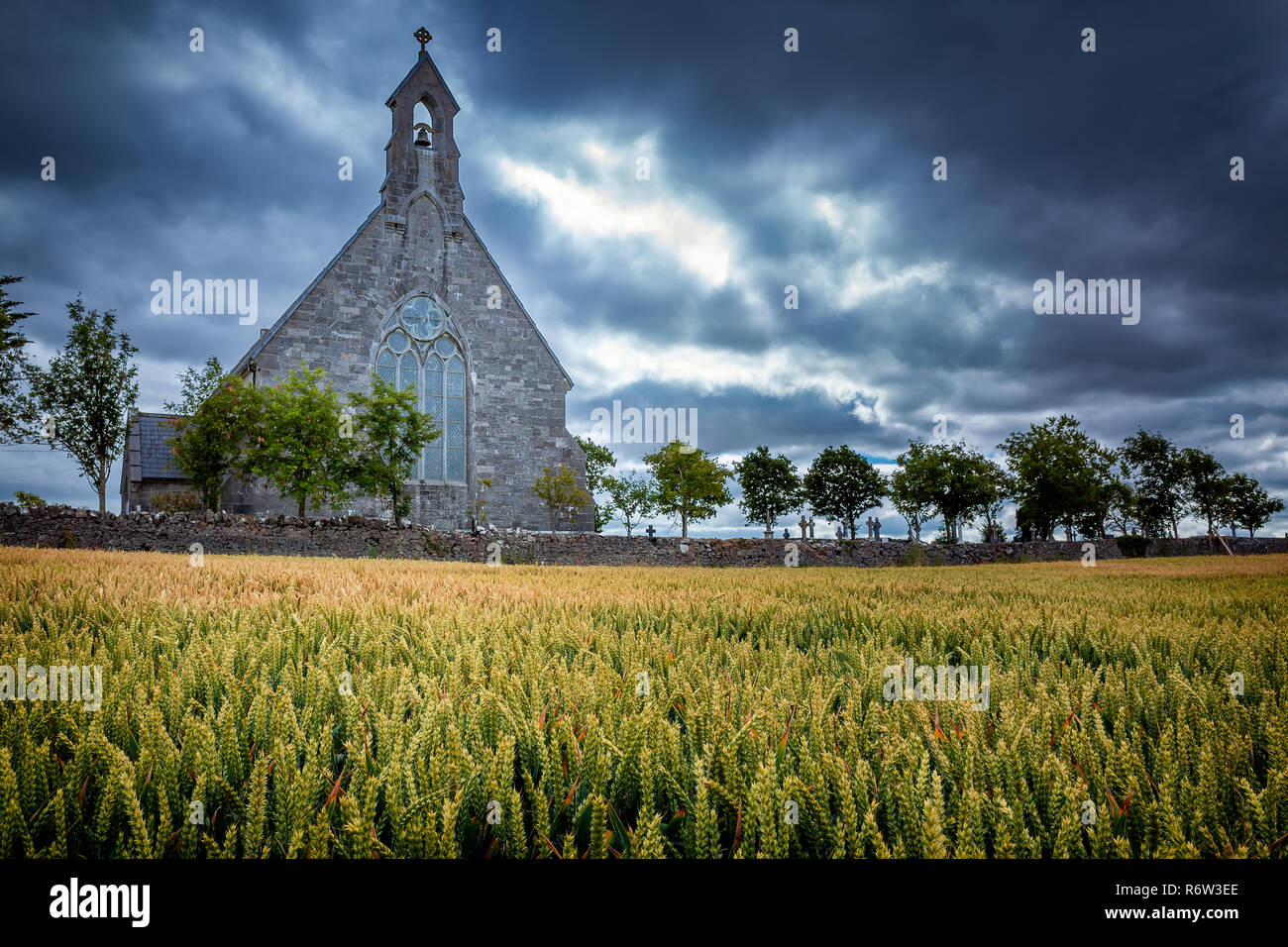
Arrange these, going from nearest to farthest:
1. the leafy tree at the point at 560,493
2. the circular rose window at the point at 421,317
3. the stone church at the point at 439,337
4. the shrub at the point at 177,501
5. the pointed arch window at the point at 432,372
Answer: the stone church at the point at 439,337
the pointed arch window at the point at 432,372
the leafy tree at the point at 560,493
the circular rose window at the point at 421,317
the shrub at the point at 177,501

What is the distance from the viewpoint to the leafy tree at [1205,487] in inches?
2370

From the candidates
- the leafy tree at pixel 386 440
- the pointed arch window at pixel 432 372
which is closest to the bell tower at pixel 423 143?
the pointed arch window at pixel 432 372

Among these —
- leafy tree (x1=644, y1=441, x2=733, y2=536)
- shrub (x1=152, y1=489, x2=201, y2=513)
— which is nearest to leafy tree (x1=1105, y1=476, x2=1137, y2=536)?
leafy tree (x1=644, y1=441, x2=733, y2=536)

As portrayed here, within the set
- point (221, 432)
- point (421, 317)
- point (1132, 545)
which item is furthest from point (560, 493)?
point (1132, 545)

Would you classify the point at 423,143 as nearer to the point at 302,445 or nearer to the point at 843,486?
the point at 302,445

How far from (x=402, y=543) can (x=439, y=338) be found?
40.8ft

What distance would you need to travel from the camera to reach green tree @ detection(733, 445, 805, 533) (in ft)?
216

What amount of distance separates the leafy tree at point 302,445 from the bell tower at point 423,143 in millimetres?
10884

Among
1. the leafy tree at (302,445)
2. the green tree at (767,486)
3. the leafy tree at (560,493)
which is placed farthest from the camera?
the green tree at (767,486)

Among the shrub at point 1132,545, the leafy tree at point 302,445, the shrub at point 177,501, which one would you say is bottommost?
the shrub at point 1132,545

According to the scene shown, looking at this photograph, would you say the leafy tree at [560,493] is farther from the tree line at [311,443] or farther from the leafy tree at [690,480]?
the leafy tree at [690,480]

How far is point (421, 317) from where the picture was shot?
28516mm
